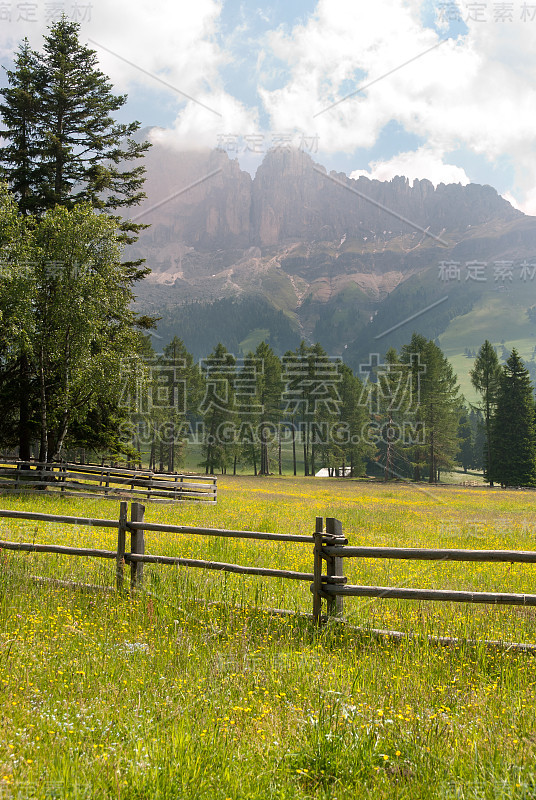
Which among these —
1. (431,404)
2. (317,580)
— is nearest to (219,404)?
(431,404)

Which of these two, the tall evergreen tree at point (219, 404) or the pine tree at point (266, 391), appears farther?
the pine tree at point (266, 391)

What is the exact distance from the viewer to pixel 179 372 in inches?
2616

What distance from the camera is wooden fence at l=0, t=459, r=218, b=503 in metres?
24.0

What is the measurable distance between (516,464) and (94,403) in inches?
1977

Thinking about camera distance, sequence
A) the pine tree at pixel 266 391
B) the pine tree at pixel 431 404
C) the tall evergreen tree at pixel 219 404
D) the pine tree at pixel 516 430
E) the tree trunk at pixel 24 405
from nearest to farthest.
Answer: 1. the tree trunk at pixel 24 405
2. the pine tree at pixel 516 430
3. the pine tree at pixel 431 404
4. the tall evergreen tree at pixel 219 404
5. the pine tree at pixel 266 391

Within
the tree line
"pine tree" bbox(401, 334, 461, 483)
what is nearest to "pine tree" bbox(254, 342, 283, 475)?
"pine tree" bbox(401, 334, 461, 483)

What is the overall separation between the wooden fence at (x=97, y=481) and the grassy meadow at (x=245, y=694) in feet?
51.4

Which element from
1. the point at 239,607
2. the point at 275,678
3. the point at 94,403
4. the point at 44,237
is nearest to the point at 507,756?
the point at 275,678

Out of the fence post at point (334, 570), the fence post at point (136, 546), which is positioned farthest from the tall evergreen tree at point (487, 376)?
the fence post at point (136, 546)

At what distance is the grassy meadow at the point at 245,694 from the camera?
11.8 ft

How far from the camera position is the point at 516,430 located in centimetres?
5881

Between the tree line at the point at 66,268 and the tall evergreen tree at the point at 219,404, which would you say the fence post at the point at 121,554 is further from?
the tall evergreen tree at the point at 219,404

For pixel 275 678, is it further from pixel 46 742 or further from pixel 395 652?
pixel 46 742

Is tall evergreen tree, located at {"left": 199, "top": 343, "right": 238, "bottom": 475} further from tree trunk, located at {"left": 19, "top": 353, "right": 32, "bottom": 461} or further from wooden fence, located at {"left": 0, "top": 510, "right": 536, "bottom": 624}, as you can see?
wooden fence, located at {"left": 0, "top": 510, "right": 536, "bottom": 624}
